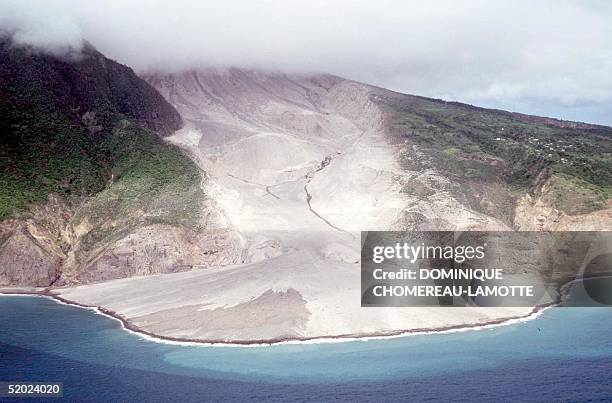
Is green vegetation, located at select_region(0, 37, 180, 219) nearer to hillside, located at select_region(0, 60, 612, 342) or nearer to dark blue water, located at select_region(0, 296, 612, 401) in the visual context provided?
hillside, located at select_region(0, 60, 612, 342)

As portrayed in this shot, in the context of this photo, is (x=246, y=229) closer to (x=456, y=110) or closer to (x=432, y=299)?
(x=432, y=299)

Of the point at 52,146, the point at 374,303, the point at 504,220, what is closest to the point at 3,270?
the point at 52,146

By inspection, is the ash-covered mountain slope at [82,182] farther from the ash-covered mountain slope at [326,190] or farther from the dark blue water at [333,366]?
the dark blue water at [333,366]

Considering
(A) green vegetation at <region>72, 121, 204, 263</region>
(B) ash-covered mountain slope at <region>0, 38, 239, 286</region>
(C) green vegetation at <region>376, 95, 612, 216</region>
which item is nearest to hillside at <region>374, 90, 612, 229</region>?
(C) green vegetation at <region>376, 95, 612, 216</region>

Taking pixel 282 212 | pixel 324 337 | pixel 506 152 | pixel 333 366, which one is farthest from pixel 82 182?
pixel 506 152

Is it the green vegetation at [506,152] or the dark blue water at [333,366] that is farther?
the green vegetation at [506,152]

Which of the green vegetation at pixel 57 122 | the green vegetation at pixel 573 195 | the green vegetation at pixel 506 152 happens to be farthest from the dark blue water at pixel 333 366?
the green vegetation at pixel 506 152
